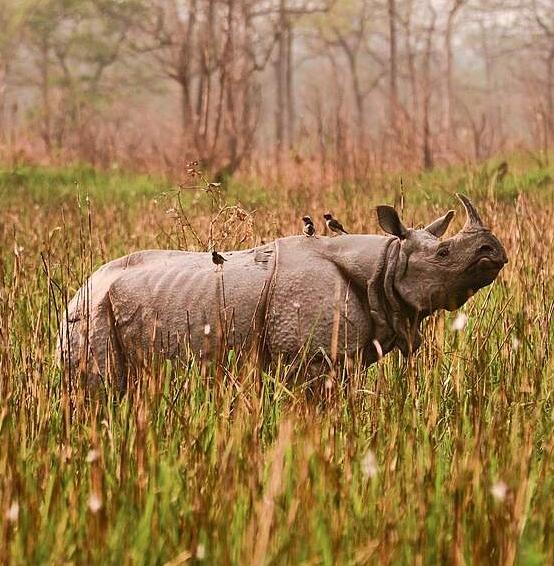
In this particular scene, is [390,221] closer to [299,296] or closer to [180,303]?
[299,296]

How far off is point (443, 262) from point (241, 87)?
11.2 m

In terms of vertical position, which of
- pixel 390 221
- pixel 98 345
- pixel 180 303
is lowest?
pixel 98 345

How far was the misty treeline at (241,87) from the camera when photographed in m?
11.2

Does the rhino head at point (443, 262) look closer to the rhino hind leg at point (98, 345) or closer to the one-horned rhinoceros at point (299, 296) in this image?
the one-horned rhinoceros at point (299, 296)

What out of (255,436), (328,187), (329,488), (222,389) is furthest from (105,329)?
(328,187)

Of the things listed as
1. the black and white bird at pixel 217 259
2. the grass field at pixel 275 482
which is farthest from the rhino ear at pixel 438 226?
the black and white bird at pixel 217 259

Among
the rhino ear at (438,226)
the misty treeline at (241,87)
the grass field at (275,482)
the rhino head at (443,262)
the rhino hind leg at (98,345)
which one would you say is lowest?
the grass field at (275,482)

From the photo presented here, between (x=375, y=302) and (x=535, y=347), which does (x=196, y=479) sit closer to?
(x=375, y=302)

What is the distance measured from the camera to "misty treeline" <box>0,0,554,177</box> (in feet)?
36.7

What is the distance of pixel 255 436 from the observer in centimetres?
190

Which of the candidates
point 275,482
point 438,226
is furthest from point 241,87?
point 275,482

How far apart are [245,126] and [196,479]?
33.0 feet

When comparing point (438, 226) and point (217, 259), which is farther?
point (438, 226)

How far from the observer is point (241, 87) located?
527 inches
